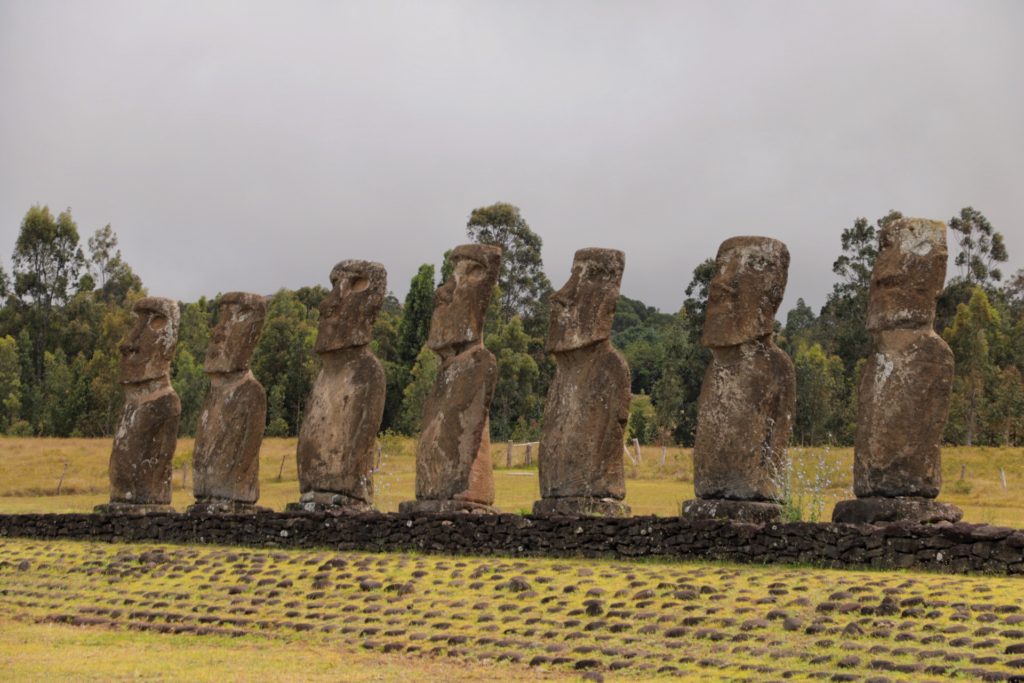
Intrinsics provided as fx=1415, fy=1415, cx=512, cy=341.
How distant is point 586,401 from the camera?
17.6m

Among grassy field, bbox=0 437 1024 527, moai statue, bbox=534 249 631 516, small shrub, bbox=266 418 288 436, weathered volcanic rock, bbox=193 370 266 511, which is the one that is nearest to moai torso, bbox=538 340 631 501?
moai statue, bbox=534 249 631 516

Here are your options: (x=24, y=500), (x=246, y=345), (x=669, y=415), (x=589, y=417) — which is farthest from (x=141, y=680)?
(x=669, y=415)

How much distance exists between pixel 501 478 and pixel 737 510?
1537cm

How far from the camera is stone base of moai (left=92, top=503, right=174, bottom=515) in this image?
2084 centimetres

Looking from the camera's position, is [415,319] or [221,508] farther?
[415,319]

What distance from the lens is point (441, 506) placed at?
1817 cm

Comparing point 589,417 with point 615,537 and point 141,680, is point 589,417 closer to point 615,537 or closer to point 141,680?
point 615,537

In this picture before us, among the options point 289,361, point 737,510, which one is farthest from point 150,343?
point 289,361

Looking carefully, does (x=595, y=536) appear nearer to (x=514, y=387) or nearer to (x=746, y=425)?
(x=746, y=425)

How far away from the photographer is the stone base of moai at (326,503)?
19.3 metres

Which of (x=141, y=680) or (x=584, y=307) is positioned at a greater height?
(x=584, y=307)

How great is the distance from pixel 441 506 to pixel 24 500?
15.3 metres

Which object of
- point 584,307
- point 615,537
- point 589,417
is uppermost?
point 584,307

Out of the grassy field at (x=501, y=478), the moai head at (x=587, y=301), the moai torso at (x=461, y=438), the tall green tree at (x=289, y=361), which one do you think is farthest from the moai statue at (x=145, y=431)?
the tall green tree at (x=289, y=361)
